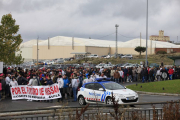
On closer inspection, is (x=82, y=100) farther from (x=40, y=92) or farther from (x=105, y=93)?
(x=40, y=92)

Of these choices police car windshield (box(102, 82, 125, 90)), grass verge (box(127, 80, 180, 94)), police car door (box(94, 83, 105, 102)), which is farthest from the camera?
grass verge (box(127, 80, 180, 94))

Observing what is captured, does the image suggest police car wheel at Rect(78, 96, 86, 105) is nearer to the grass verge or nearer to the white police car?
the white police car

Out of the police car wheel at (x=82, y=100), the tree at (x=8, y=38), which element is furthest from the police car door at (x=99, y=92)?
the tree at (x=8, y=38)

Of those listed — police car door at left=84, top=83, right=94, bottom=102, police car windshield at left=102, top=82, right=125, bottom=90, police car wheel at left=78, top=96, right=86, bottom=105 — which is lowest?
police car wheel at left=78, top=96, right=86, bottom=105

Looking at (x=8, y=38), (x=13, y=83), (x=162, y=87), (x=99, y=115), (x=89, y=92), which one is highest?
(x=8, y=38)

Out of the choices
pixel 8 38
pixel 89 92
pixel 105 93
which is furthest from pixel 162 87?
pixel 8 38

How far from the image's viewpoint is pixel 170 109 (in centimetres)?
619

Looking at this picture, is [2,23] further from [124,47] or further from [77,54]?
[124,47]

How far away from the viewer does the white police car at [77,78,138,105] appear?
14.5 m

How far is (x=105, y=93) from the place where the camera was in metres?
15.0

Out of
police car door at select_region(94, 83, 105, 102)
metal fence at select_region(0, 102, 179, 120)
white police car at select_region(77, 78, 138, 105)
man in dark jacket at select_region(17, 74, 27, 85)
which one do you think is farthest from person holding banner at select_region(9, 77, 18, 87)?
metal fence at select_region(0, 102, 179, 120)

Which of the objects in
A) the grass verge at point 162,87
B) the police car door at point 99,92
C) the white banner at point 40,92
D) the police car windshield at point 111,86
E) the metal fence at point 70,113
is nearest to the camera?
the metal fence at point 70,113

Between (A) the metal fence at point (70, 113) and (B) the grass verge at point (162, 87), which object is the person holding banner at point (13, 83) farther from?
(A) the metal fence at point (70, 113)

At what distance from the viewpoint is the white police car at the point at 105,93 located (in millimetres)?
14477
